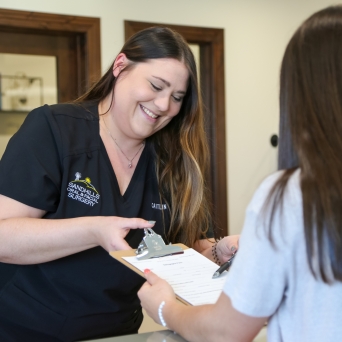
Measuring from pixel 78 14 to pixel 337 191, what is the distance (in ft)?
9.36

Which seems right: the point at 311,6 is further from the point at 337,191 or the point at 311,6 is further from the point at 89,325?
the point at 337,191

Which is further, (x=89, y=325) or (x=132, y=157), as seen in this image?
(x=132, y=157)

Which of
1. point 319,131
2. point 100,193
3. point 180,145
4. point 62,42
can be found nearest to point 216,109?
point 62,42

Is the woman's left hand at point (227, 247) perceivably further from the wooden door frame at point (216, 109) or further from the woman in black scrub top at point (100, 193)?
the wooden door frame at point (216, 109)

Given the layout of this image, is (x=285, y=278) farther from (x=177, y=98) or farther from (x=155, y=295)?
(x=177, y=98)

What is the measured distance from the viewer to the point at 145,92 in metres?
1.52

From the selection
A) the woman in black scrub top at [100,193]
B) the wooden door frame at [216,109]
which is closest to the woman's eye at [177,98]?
the woman in black scrub top at [100,193]

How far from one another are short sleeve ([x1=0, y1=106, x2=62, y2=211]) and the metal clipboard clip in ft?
1.08

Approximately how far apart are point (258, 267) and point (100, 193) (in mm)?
795

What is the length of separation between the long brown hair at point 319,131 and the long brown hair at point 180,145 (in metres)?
0.81

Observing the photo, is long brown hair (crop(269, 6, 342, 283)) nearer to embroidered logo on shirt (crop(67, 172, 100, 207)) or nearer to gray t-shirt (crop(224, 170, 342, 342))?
gray t-shirt (crop(224, 170, 342, 342))

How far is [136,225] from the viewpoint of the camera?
1.22m

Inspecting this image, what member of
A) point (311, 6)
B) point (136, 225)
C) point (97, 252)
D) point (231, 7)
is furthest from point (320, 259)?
point (311, 6)

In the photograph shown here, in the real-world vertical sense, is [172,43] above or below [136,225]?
above
